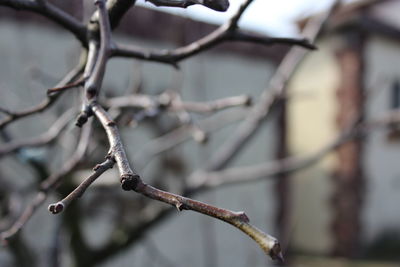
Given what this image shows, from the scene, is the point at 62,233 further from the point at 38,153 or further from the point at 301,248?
the point at 301,248

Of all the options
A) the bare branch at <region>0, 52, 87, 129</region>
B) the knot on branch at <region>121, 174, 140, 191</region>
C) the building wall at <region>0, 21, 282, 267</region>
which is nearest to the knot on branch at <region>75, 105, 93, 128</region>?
the knot on branch at <region>121, 174, 140, 191</region>

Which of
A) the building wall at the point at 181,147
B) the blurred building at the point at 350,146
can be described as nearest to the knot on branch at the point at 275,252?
the building wall at the point at 181,147

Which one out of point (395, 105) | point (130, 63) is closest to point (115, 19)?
point (130, 63)

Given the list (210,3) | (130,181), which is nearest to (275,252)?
(130,181)

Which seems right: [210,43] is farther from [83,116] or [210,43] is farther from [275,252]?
[275,252]

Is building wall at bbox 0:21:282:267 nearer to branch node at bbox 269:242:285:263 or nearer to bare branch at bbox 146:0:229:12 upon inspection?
bare branch at bbox 146:0:229:12

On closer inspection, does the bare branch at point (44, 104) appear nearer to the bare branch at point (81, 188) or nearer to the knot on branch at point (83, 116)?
the knot on branch at point (83, 116)
